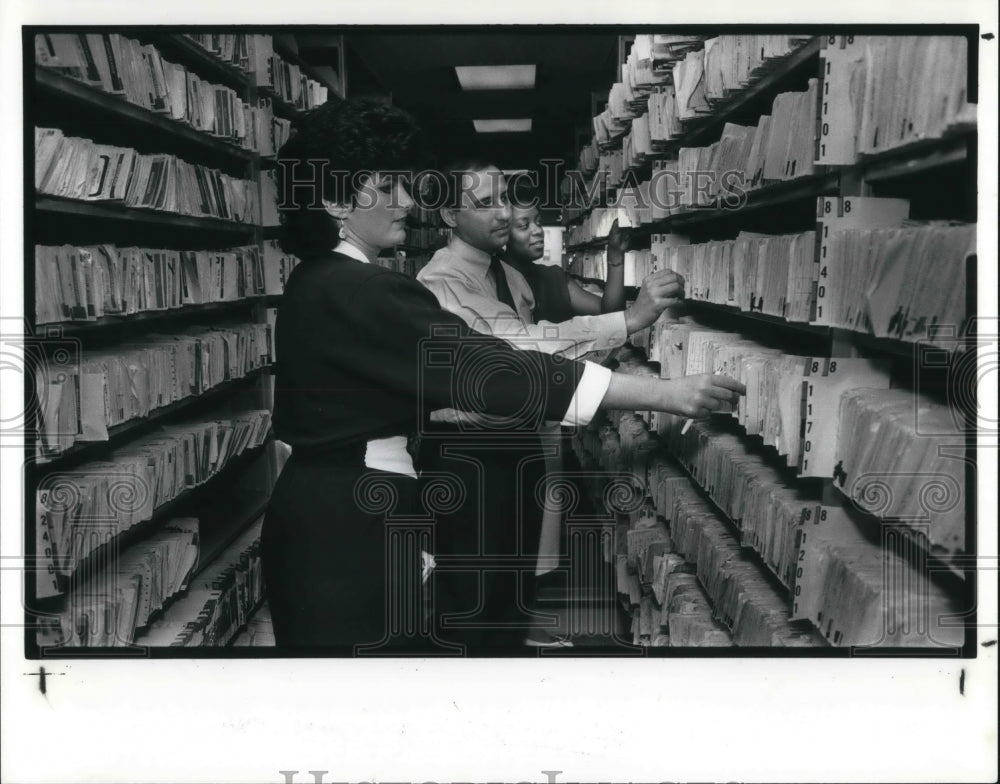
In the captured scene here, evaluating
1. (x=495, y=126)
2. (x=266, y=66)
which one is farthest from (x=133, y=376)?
(x=495, y=126)

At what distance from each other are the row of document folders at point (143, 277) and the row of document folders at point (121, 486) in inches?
14.2

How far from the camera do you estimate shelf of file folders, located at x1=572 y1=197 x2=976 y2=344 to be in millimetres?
1958

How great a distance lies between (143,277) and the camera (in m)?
2.72

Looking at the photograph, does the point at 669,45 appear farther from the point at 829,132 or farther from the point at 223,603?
the point at 223,603

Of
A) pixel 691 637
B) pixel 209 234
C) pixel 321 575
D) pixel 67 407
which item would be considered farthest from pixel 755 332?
pixel 67 407

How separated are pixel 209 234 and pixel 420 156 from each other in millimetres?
782

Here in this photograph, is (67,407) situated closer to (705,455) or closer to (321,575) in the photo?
(321,575)

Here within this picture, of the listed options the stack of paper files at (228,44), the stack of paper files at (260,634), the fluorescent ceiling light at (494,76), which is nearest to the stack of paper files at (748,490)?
the fluorescent ceiling light at (494,76)

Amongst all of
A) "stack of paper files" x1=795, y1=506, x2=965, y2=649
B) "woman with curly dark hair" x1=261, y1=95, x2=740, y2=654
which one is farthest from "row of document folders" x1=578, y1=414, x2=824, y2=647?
"woman with curly dark hair" x1=261, y1=95, x2=740, y2=654

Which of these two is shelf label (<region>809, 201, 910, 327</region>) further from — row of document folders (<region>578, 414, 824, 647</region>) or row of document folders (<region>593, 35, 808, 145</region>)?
row of document folders (<region>578, 414, 824, 647</region>)

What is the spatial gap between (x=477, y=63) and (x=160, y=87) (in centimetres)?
86

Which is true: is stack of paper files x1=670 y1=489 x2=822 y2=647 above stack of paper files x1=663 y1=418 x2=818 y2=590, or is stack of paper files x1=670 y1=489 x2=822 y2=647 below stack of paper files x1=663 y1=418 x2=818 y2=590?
below

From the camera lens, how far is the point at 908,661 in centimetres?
241

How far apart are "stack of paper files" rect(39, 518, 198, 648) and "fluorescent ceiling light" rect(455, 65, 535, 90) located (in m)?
1.36
